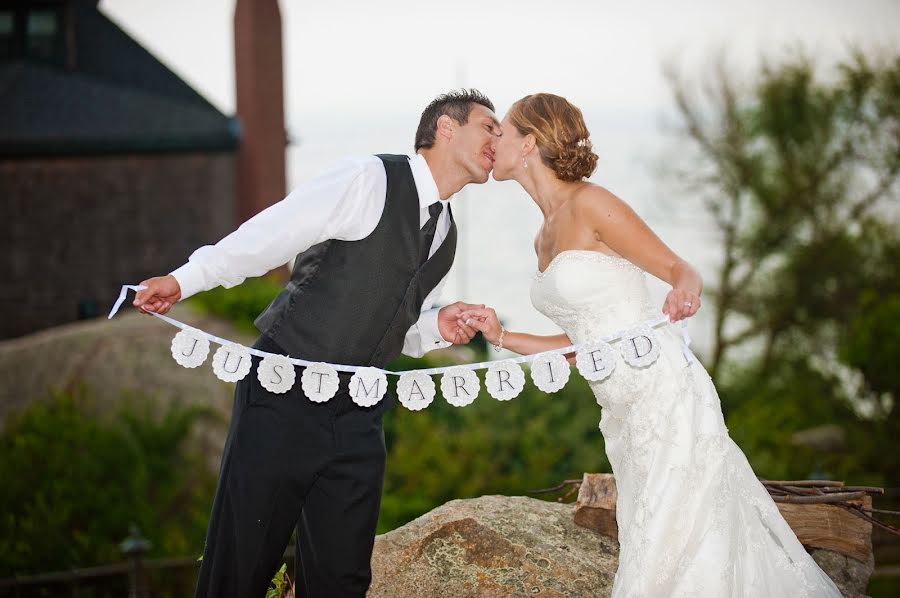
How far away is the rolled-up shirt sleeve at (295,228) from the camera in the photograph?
12.3 ft

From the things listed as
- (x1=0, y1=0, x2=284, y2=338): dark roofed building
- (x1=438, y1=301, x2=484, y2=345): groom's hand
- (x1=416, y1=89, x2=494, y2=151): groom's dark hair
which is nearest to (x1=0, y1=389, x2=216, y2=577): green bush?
(x1=0, y1=0, x2=284, y2=338): dark roofed building

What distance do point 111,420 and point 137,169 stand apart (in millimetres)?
5350

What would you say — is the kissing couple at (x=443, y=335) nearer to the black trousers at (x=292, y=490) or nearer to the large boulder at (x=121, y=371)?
the black trousers at (x=292, y=490)

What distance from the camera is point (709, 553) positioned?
398 cm

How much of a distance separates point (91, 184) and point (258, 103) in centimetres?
272

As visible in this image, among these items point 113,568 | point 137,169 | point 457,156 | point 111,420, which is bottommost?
point 113,568

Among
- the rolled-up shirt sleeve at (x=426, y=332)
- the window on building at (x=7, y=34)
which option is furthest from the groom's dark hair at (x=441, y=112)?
the window on building at (x=7, y=34)

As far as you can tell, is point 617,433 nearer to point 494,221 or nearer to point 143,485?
point 143,485

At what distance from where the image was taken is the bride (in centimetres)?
399

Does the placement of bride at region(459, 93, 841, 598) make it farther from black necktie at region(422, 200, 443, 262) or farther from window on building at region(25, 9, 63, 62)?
window on building at region(25, 9, 63, 62)

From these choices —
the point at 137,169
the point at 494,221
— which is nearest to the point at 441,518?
the point at 137,169

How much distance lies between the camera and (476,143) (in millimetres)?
4113

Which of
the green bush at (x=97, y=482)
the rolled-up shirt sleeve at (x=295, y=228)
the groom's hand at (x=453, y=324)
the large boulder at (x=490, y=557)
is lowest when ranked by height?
the green bush at (x=97, y=482)

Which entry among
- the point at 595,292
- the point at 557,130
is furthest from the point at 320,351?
the point at 557,130
